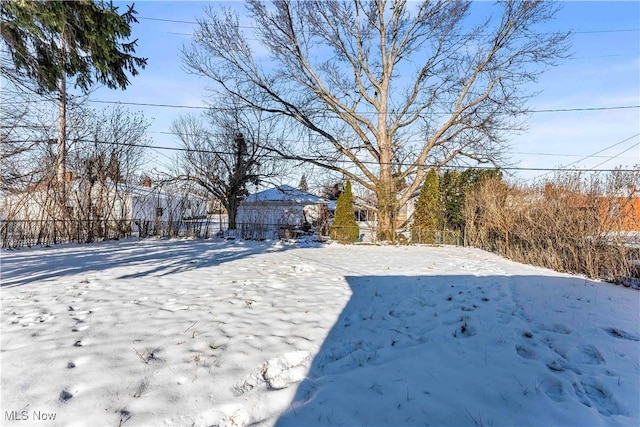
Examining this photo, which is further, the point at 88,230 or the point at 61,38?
the point at 88,230

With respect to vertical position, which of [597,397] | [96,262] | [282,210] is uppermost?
[282,210]

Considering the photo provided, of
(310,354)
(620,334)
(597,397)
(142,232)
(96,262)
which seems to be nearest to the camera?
(597,397)

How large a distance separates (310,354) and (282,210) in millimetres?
18695

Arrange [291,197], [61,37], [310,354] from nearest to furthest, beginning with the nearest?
1. [310,354]
2. [61,37]
3. [291,197]

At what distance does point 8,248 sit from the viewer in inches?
319

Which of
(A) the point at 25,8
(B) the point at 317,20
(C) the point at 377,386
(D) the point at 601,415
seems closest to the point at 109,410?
(C) the point at 377,386

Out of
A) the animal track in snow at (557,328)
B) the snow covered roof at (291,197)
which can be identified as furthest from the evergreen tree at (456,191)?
the animal track in snow at (557,328)

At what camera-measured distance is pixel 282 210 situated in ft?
68.9

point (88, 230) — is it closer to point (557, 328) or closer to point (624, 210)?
point (557, 328)

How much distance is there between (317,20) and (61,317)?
51.7ft

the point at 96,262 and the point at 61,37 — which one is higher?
the point at 61,37

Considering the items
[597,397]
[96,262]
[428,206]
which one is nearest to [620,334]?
[597,397]

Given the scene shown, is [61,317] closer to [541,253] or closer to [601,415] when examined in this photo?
[601,415]

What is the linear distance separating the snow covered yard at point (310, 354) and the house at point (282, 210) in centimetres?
970
